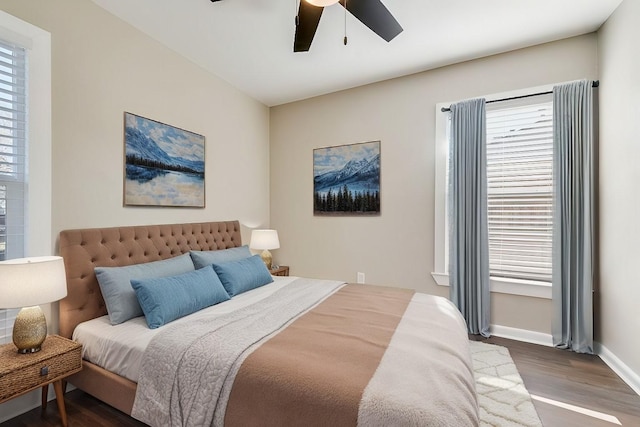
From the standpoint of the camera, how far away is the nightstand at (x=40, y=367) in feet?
4.72

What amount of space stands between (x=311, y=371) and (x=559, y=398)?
1929 mm

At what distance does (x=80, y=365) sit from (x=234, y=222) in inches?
78.4

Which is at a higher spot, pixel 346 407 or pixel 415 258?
pixel 415 258

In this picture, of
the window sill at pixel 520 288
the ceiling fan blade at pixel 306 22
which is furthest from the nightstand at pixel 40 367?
the window sill at pixel 520 288

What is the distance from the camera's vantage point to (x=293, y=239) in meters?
4.10

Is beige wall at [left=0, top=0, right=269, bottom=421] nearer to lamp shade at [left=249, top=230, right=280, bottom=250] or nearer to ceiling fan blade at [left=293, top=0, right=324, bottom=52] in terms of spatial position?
lamp shade at [left=249, top=230, right=280, bottom=250]

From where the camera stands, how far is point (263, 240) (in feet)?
11.6

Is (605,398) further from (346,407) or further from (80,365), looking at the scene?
(80,365)

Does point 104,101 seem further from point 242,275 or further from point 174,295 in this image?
point 242,275

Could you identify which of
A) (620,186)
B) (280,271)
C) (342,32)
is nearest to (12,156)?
(342,32)

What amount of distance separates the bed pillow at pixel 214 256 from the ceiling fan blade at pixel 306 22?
1923 millimetres

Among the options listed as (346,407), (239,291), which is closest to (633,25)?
(346,407)

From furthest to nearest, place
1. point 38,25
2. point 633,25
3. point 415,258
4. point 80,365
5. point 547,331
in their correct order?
point 415,258 → point 547,331 → point 633,25 → point 38,25 → point 80,365

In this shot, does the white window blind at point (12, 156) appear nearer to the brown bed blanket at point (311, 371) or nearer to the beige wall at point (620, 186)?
the brown bed blanket at point (311, 371)
